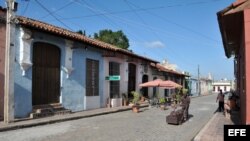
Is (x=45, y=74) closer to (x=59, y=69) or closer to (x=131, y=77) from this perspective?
(x=59, y=69)

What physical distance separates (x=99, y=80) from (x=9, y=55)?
9929 millimetres

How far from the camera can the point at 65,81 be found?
19.0m

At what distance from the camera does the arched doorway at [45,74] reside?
16891 millimetres

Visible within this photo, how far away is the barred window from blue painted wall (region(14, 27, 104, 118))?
0.40 meters

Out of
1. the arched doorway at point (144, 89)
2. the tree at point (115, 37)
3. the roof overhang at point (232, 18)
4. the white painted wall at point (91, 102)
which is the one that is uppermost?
the tree at point (115, 37)

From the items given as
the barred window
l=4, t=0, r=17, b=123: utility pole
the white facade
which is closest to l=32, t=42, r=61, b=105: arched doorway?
l=4, t=0, r=17, b=123: utility pole

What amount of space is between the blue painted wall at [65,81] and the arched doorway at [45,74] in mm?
320

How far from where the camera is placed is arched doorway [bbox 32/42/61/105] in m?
16.9

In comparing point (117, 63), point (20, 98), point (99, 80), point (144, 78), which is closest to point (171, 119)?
point (20, 98)

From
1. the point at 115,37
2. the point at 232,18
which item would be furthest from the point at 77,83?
the point at 115,37

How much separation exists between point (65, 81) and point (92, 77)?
361cm

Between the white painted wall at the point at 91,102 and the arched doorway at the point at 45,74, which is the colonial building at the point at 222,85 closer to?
the white painted wall at the point at 91,102

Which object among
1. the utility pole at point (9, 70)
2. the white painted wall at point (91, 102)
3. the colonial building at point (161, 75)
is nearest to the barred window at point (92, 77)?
the white painted wall at point (91, 102)

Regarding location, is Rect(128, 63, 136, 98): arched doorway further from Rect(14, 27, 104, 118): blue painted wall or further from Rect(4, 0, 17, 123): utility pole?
Rect(4, 0, 17, 123): utility pole
